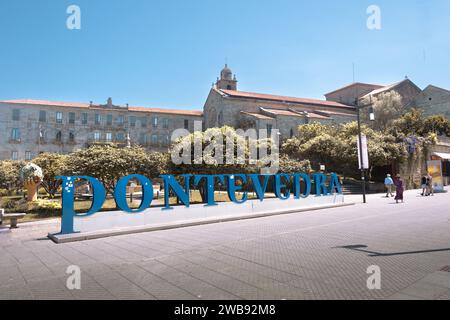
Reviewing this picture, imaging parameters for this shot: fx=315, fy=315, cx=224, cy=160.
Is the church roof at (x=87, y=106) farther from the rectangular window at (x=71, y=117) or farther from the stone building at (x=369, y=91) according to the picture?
the stone building at (x=369, y=91)

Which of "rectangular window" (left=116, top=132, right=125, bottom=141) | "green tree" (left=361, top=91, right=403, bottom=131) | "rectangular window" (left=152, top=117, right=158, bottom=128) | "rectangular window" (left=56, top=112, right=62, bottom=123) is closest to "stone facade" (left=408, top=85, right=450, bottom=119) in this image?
"green tree" (left=361, top=91, right=403, bottom=131)

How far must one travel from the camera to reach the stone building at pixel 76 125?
56.9 m

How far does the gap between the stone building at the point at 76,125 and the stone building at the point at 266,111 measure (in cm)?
1021

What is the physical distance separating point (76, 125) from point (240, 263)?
A: 62767 mm

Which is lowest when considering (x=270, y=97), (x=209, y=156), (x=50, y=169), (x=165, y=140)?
(x=50, y=169)

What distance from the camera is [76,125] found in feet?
201

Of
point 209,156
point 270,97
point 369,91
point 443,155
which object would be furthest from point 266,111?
point 209,156

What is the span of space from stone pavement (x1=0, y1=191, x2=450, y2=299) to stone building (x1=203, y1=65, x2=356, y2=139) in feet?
137

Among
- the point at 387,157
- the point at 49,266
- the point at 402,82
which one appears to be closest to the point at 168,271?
the point at 49,266

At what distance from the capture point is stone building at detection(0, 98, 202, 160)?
56906mm

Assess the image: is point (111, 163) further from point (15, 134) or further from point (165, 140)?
point (15, 134)

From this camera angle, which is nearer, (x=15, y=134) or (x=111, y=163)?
(x=111, y=163)

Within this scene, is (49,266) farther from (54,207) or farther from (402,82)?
(402,82)

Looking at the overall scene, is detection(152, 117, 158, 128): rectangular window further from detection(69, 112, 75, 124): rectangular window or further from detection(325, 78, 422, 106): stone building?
detection(325, 78, 422, 106): stone building
